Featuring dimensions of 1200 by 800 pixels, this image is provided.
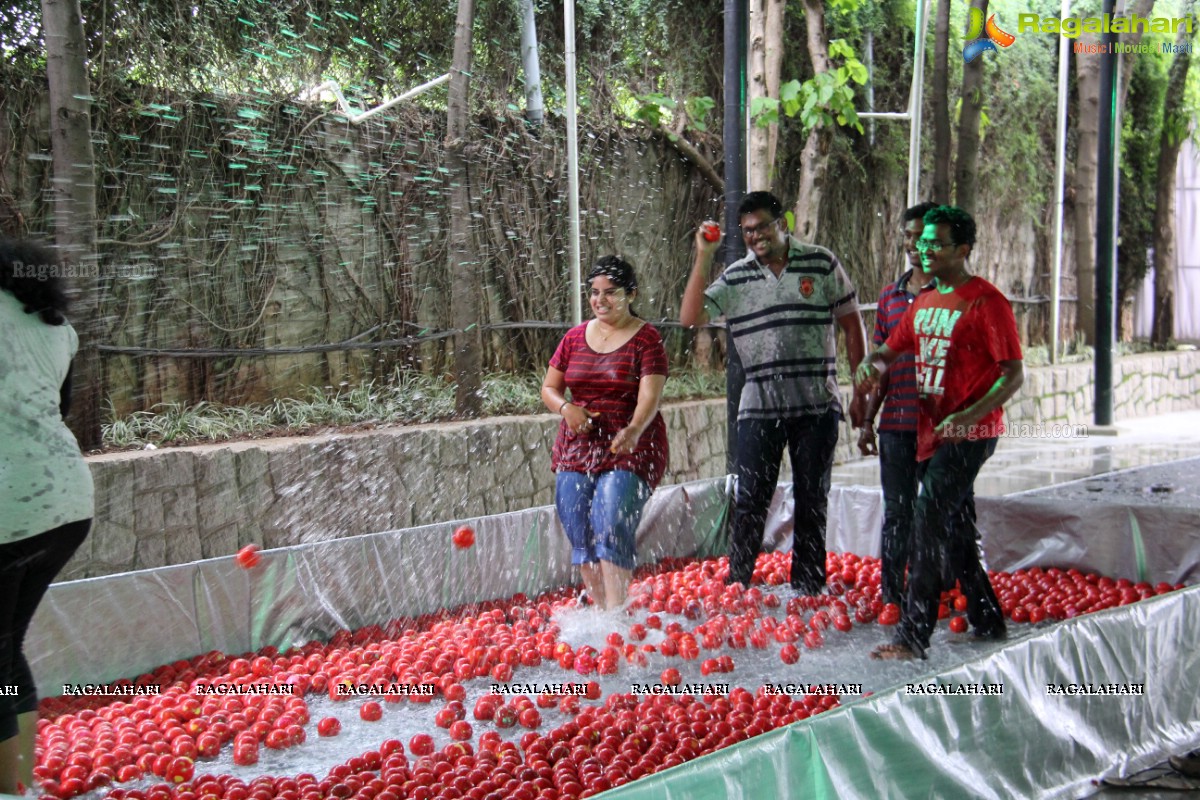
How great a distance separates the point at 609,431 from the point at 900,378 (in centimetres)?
114

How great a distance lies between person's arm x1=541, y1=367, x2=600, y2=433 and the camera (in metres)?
4.36

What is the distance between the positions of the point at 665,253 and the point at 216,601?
18.1ft

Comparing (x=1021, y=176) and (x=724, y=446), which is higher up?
(x=1021, y=176)

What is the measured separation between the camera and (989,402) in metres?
3.76

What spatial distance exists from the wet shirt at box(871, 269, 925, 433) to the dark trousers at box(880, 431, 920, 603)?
49mm

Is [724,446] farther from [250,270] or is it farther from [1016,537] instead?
[250,270]

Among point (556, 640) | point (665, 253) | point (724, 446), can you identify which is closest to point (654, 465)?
point (556, 640)

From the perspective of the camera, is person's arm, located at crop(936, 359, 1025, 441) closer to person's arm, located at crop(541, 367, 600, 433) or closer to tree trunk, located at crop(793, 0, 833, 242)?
person's arm, located at crop(541, 367, 600, 433)

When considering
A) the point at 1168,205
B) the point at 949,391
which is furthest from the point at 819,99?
the point at 1168,205

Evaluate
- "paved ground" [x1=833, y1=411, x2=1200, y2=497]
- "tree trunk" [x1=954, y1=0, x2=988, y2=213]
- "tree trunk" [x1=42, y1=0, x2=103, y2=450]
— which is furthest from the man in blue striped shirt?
"tree trunk" [x1=954, y1=0, x2=988, y2=213]

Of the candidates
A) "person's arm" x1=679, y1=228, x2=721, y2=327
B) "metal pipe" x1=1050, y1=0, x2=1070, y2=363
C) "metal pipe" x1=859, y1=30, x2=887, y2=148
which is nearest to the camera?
"person's arm" x1=679, y1=228, x2=721, y2=327

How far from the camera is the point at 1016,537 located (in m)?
5.48

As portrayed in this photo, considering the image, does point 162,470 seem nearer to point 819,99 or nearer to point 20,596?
point 20,596

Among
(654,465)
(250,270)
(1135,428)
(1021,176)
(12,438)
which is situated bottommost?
(1135,428)
